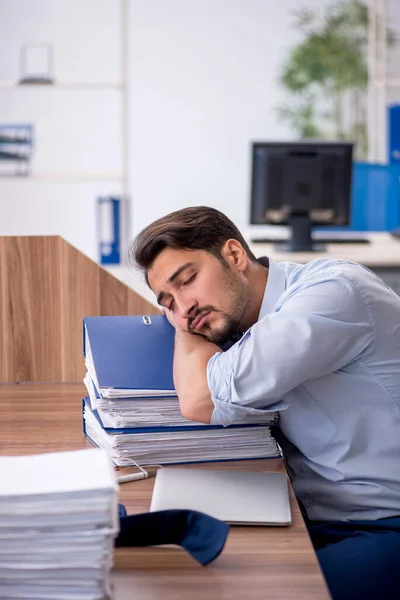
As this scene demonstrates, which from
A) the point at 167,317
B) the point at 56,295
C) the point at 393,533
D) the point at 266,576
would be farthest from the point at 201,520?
the point at 56,295

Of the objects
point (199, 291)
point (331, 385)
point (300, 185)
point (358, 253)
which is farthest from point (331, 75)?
point (331, 385)

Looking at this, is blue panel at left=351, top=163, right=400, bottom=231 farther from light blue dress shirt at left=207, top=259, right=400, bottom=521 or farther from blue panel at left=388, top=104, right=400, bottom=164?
light blue dress shirt at left=207, top=259, right=400, bottom=521

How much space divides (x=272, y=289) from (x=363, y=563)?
0.55 metres

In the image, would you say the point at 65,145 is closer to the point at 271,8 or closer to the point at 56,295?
the point at 271,8

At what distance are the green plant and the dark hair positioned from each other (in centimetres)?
419

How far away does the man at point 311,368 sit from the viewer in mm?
1394

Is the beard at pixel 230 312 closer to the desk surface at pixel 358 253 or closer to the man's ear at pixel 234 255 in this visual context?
the man's ear at pixel 234 255

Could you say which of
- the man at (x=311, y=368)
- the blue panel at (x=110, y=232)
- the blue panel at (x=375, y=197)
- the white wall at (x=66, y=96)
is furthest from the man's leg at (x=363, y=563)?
the white wall at (x=66, y=96)

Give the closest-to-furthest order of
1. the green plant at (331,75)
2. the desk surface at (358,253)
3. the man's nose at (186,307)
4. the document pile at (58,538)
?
1. the document pile at (58,538)
2. the man's nose at (186,307)
3. the desk surface at (358,253)
4. the green plant at (331,75)

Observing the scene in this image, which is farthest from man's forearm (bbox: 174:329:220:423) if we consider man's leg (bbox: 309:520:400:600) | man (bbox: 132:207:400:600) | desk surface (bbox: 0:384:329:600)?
man's leg (bbox: 309:520:400:600)

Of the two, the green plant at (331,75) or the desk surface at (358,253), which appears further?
the green plant at (331,75)

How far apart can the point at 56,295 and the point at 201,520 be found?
98 cm

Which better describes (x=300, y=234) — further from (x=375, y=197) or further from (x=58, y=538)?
(x=58, y=538)

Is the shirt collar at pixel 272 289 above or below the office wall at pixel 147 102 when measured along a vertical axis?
below
